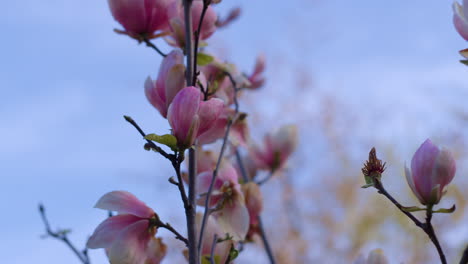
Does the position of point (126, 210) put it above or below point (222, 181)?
below

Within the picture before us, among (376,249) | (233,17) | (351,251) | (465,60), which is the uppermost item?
(351,251)

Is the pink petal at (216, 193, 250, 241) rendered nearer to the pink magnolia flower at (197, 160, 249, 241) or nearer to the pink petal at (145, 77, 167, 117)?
the pink magnolia flower at (197, 160, 249, 241)

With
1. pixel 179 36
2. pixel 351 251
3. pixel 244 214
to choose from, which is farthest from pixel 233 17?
pixel 351 251

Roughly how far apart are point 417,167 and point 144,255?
0.39 meters

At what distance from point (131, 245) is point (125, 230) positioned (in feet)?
0.07

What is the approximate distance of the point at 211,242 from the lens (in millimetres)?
786

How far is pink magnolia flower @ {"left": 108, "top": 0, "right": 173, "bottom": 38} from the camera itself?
30.1 inches

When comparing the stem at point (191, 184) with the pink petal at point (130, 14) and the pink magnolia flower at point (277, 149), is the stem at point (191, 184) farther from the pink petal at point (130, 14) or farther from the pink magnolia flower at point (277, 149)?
the pink magnolia flower at point (277, 149)

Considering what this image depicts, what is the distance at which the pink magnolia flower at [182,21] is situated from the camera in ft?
2.56

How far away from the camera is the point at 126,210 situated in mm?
676

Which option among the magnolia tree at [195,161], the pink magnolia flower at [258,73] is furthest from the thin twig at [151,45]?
the pink magnolia flower at [258,73]

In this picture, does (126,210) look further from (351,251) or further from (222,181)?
(351,251)

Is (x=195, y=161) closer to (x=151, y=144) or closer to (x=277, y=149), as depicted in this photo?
(x=151, y=144)

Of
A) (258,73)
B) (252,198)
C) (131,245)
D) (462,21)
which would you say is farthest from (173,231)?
(258,73)
